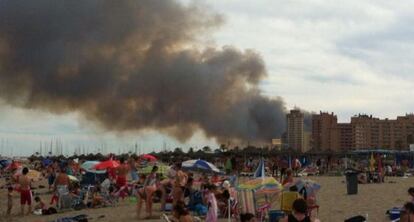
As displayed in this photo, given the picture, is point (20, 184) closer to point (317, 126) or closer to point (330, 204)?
point (330, 204)

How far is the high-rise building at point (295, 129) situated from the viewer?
A: 5994 inches

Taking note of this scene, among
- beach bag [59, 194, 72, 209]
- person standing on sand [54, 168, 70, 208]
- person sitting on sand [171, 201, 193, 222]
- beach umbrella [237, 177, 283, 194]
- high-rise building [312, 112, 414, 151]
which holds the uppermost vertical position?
high-rise building [312, 112, 414, 151]

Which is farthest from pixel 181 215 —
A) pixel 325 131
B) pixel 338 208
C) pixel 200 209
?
pixel 325 131

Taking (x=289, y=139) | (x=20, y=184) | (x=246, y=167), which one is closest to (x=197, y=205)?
(x=20, y=184)

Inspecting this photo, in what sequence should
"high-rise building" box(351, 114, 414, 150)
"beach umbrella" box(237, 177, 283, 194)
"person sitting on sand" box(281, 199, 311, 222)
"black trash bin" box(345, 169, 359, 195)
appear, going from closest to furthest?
"person sitting on sand" box(281, 199, 311, 222) < "beach umbrella" box(237, 177, 283, 194) < "black trash bin" box(345, 169, 359, 195) < "high-rise building" box(351, 114, 414, 150)

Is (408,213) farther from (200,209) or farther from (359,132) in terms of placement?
(359,132)

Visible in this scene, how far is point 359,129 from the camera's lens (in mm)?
153000

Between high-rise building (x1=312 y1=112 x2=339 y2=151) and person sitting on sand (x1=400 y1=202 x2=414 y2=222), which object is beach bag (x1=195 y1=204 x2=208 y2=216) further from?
high-rise building (x1=312 y1=112 x2=339 y2=151)

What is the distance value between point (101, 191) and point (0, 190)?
1459 cm

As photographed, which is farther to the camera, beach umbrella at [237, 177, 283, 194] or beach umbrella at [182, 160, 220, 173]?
beach umbrella at [182, 160, 220, 173]

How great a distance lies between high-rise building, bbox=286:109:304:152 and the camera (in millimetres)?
152250

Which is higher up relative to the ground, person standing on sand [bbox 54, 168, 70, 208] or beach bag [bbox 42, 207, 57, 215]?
person standing on sand [bbox 54, 168, 70, 208]

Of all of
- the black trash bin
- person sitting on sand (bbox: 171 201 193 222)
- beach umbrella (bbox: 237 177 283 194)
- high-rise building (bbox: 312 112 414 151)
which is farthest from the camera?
high-rise building (bbox: 312 112 414 151)

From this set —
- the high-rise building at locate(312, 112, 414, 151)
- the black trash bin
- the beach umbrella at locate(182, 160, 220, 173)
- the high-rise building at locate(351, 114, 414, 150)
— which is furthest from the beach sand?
the high-rise building at locate(351, 114, 414, 150)
